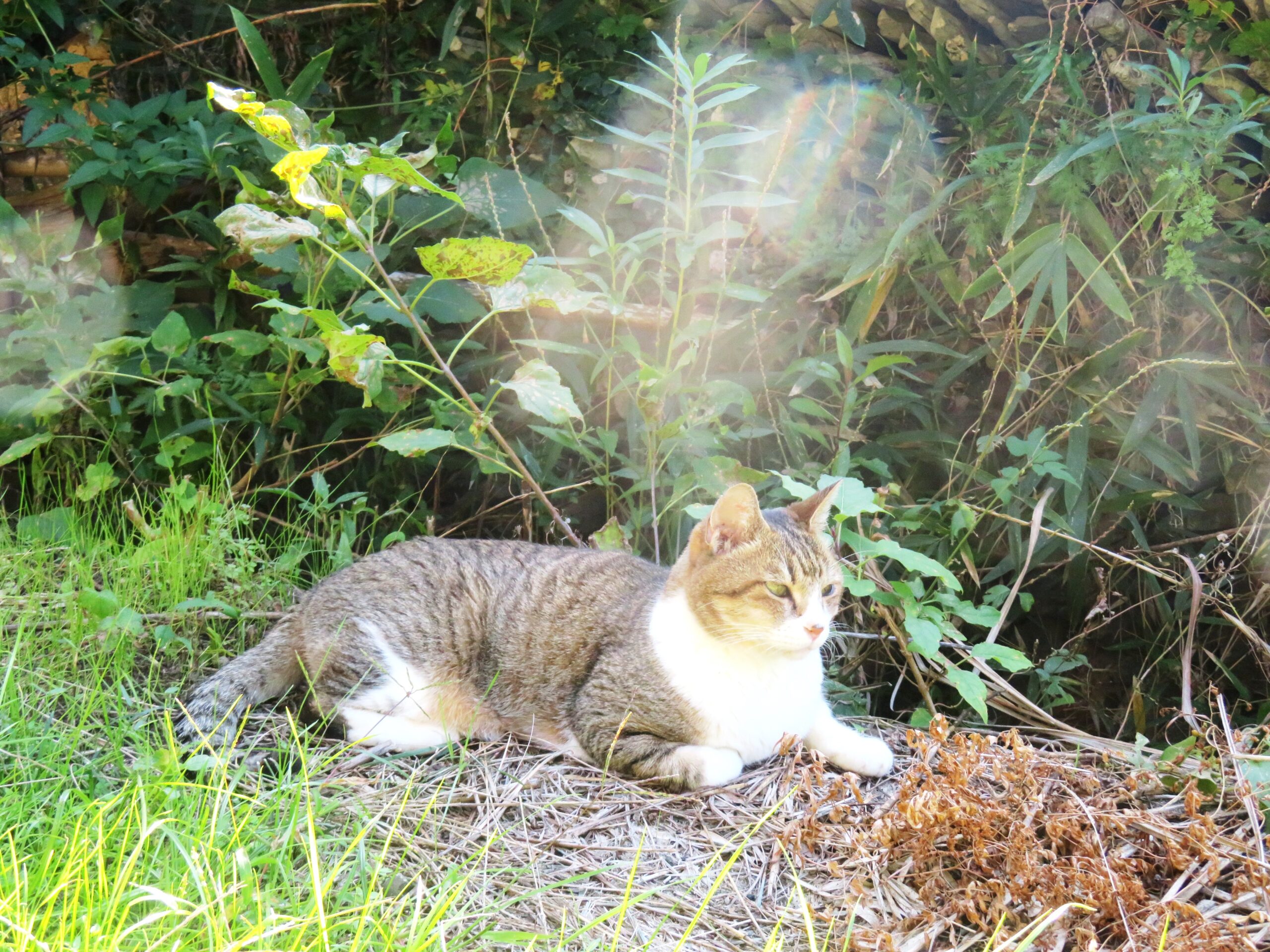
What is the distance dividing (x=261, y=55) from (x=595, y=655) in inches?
95.0

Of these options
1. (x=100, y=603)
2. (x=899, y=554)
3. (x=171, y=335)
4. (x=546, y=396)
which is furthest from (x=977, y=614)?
(x=171, y=335)

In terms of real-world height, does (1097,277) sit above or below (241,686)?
above

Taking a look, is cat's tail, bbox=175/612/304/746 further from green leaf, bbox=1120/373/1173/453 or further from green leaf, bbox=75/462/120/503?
green leaf, bbox=1120/373/1173/453

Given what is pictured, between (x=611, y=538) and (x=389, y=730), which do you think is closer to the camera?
(x=389, y=730)

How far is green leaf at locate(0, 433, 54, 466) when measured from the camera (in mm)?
3422

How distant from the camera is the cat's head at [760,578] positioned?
8.64ft

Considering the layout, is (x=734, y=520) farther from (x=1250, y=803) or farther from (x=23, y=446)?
(x=23, y=446)

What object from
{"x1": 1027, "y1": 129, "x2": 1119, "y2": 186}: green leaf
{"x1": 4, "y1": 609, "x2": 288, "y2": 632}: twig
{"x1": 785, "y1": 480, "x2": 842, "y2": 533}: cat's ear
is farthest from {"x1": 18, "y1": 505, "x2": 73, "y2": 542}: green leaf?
{"x1": 1027, "y1": 129, "x2": 1119, "y2": 186}: green leaf

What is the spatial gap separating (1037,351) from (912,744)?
1305 mm

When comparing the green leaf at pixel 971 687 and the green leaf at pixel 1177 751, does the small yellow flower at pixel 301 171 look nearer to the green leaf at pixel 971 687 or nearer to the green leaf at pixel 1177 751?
the green leaf at pixel 971 687

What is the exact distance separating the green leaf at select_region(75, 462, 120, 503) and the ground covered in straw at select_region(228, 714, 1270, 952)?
1583 millimetres

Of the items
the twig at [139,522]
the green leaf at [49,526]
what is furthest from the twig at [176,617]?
the green leaf at [49,526]

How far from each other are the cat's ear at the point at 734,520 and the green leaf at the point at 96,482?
208 cm

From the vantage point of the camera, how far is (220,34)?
4.29m
